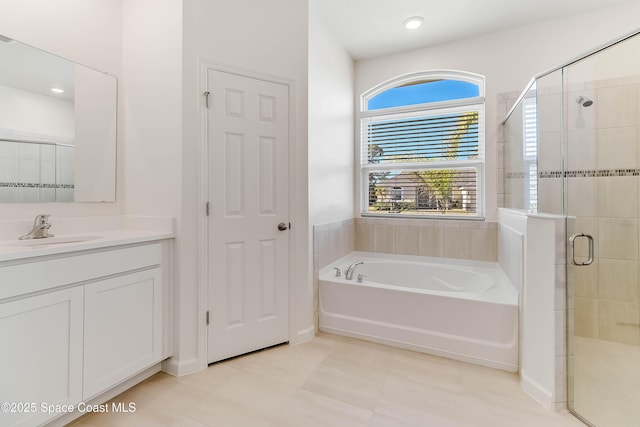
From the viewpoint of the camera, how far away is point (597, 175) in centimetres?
176

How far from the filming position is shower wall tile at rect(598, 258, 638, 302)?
1722mm

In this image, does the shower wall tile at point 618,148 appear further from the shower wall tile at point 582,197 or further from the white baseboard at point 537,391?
the white baseboard at point 537,391

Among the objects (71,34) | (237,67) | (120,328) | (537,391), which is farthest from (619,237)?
(71,34)

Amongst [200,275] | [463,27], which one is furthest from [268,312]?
[463,27]

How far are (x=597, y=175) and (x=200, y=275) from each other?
2566 mm

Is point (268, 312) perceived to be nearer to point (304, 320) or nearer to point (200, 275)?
point (304, 320)

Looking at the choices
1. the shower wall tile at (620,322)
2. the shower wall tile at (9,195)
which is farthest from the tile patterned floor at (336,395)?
the shower wall tile at (9,195)

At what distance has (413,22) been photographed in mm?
2678

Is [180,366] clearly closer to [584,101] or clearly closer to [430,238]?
[430,238]

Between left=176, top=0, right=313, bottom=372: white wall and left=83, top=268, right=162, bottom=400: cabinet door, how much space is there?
0.51 feet

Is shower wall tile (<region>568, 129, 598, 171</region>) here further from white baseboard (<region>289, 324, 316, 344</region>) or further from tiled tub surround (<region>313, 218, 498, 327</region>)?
white baseboard (<region>289, 324, 316, 344</region>)

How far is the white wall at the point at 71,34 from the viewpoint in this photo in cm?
162

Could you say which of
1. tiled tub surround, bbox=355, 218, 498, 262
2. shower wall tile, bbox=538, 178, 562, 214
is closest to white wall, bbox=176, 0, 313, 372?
tiled tub surround, bbox=355, 218, 498, 262

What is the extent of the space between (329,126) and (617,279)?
236cm
